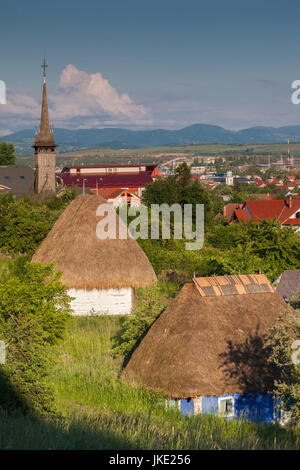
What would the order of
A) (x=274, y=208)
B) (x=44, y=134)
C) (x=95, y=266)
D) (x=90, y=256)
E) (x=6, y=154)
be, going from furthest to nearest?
(x=6, y=154) → (x=274, y=208) → (x=44, y=134) → (x=90, y=256) → (x=95, y=266)

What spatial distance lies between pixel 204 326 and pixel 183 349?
3.12 ft

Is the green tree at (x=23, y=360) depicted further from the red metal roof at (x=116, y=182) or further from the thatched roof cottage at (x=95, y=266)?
the red metal roof at (x=116, y=182)

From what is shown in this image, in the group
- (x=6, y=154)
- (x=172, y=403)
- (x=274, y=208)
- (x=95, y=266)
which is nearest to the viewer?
(x=172, y=403)

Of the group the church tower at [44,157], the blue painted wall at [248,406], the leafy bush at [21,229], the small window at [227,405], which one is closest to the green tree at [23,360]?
the blue painted wall at [248,406]

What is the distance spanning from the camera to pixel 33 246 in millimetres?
30250

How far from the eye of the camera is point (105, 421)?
10047mm

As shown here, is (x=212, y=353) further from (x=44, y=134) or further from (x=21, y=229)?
(x=44, y=134)

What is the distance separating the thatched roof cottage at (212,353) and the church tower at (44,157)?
39.0 m

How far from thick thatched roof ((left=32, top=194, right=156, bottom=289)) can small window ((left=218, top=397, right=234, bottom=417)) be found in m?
8.88

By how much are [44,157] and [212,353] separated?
42.9 m

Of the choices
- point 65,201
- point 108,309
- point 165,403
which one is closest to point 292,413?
point 165,403

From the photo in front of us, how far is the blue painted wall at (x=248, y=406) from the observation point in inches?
505

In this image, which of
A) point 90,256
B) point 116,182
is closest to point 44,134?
point 90,256

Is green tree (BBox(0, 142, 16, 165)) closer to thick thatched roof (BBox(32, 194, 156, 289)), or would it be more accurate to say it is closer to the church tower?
the church tower
